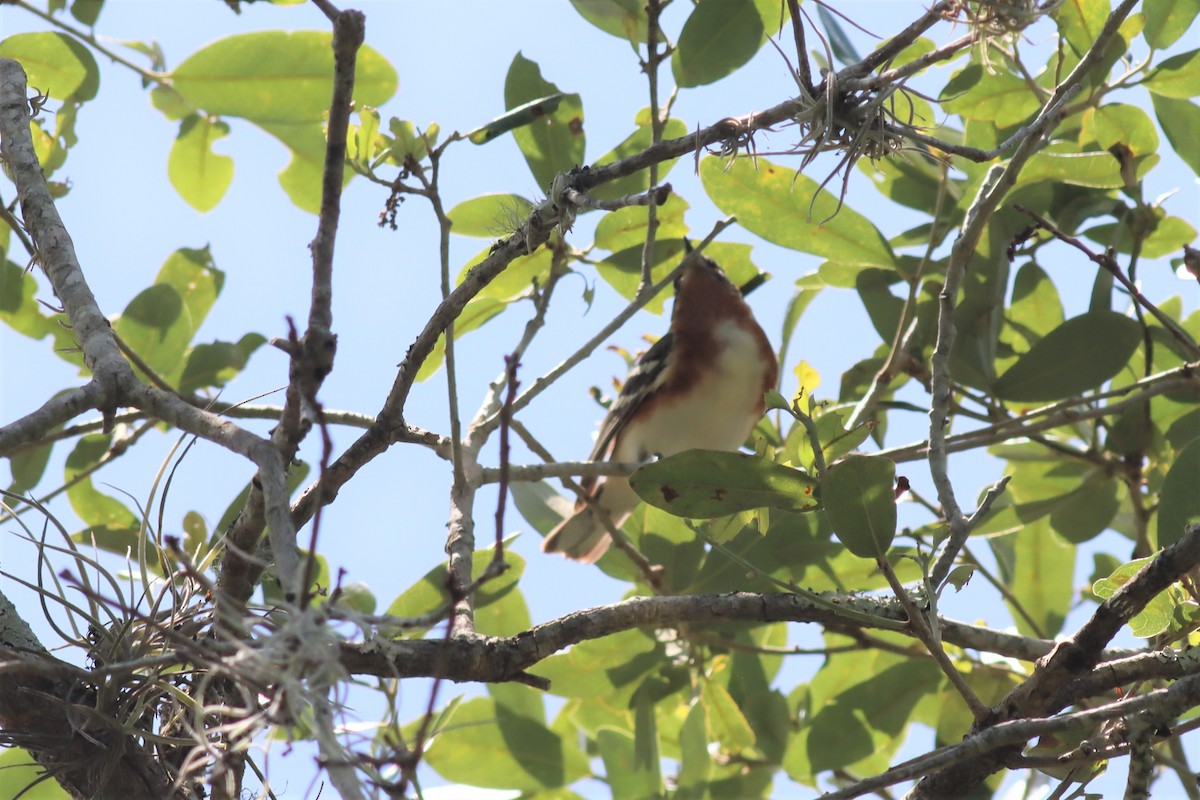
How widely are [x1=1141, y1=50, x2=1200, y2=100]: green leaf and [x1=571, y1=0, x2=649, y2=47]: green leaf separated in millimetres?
1339

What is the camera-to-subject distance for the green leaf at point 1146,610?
2162mm

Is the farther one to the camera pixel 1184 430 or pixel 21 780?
pixel 1184 430

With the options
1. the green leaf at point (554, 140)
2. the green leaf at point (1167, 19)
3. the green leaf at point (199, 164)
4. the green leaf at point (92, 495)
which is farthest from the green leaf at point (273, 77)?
the green leaf at point (1167, 19)

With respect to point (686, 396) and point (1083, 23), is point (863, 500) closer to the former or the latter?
point (1083, 23)

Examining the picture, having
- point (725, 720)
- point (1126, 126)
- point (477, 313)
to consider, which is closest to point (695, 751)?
point (725, 720)

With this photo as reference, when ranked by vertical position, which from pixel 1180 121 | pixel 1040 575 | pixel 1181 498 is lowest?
pixel 1181 498

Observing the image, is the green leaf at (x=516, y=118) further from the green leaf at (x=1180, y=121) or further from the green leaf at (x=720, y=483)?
the green leaf at (x=1180, y=121)

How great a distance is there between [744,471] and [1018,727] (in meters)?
0.59

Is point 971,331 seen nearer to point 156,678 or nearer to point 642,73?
point 642,73

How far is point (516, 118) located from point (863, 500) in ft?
4.92

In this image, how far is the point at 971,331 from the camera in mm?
3361

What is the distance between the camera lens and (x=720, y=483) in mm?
2006

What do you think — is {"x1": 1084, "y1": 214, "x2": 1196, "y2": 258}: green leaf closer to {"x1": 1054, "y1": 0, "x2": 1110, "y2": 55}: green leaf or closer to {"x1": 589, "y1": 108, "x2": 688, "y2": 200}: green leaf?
{"x1": 1054, "y1": 0, "x2": 1110, "y2": 55}: green leaf

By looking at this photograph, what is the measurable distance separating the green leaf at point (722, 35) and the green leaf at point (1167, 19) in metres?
0.99
